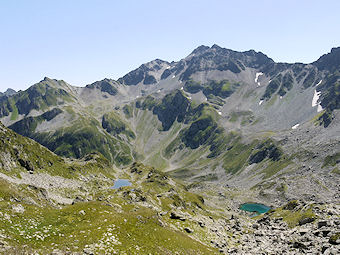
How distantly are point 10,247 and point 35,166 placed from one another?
4673 inches

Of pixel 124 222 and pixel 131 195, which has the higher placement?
pixel 124 222

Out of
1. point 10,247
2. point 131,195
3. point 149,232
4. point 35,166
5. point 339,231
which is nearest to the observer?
point 10,247

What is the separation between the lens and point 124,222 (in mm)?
33250

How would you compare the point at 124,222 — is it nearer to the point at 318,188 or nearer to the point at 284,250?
the point at 284,250

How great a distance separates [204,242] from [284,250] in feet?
42.8

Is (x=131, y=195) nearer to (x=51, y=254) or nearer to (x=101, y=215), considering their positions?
(x=101, y=215)

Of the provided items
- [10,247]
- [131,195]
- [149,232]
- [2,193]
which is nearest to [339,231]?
[149,232]

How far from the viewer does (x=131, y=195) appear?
290ft

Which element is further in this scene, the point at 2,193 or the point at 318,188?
the point at 318,188

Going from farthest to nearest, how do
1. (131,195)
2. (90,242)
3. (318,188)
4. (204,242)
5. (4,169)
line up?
(318,188), (4,169), (131,195), (204,242), (90,242)

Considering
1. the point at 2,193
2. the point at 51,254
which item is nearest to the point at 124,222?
the point at 51,254

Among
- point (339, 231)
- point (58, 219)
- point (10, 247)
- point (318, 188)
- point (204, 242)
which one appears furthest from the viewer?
point (318, 188)

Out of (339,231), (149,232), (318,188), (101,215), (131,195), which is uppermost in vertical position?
(101,215)

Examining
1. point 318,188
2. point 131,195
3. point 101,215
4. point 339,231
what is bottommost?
point 318,188
